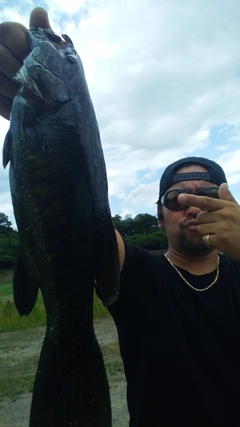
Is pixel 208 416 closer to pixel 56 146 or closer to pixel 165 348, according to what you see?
pixel 165 348

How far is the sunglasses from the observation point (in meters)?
2.75

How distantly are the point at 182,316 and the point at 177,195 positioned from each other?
0.90m

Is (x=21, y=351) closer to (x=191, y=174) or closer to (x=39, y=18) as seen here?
(x=191, y=174)

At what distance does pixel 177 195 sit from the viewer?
2.75 meters

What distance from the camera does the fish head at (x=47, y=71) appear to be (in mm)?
1709

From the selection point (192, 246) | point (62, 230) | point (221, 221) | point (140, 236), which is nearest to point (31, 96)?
point (62, 230)

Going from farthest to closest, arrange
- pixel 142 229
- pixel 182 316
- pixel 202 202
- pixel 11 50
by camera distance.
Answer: pixel 142 229
pixel 182 316
pixel 202 202
pixel 11 50

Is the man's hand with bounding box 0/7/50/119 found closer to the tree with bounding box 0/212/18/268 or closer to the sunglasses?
the sunglasses

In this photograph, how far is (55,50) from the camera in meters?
1.81

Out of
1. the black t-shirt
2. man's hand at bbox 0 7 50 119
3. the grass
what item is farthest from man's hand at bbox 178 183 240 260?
the grass

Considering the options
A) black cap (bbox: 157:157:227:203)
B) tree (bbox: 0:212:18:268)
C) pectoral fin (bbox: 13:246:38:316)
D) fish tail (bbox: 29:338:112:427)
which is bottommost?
fish tail (bbox: 29:338:112:427)

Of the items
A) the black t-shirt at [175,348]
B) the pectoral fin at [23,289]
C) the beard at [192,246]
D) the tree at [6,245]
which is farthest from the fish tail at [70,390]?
the tree at [6,245]

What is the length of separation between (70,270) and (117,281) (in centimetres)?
24

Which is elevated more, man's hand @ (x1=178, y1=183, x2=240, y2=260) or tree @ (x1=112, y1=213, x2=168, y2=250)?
tree @ (x1=112, y1=213, x2=168, y2=250)
